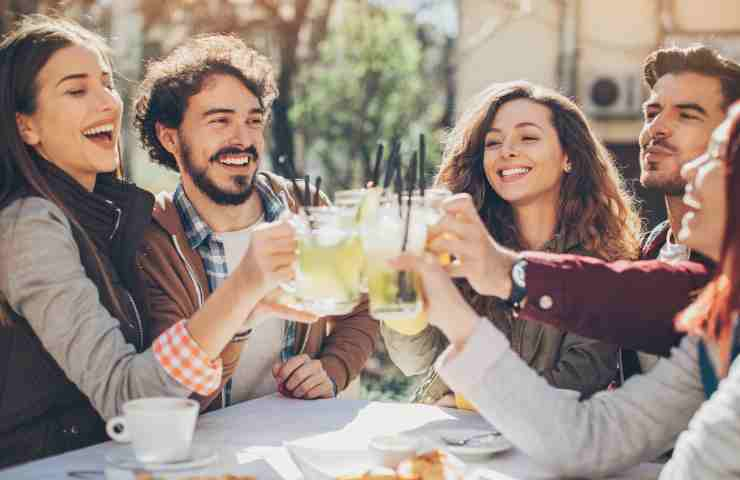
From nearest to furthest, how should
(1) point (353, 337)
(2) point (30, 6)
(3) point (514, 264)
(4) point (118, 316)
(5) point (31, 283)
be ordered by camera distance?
(3) point (514, 264) → (5) point (31, 283) → (4) point (118, 316) → (1) point (353, 337) → (2) point (30, 6)

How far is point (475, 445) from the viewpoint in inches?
82.4

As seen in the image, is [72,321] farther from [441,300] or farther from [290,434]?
[441,300]

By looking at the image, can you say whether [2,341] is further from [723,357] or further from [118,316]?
[723,357]

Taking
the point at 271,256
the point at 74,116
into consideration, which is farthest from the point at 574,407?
the point at 74,116

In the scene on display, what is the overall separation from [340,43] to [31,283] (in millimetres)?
7711

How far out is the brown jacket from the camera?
2.72 meters

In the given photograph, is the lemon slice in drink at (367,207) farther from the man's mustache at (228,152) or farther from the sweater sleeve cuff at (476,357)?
the man's mustache at (228,152)

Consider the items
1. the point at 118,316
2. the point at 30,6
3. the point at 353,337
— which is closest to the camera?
the point at 118,316

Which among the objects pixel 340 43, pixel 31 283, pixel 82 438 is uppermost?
pixel 340 43

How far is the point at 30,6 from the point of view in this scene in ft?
23.0

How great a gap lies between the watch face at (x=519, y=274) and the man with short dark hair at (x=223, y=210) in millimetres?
889

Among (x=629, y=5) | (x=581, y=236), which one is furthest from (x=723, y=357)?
(x=629, y=5)

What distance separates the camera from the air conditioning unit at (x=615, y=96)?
9.95 m

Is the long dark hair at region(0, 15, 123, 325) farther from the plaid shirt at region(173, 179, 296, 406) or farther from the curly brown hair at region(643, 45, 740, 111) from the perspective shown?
the curly brown hair at region(643, 45, 740, 111)
